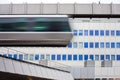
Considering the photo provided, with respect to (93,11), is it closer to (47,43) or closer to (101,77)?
(47,43)

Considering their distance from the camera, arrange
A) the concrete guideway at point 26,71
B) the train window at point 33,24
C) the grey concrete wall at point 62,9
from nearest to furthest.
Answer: the grey concrete wall at point 62,9 < the train window at point 33,24 < the concrete guideway at point 26,71

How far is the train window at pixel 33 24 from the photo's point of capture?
23578 millimetres

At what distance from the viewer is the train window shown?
23.6 metres

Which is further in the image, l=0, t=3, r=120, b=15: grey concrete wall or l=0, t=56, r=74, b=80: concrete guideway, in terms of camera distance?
l=0, t=56, r=74, b=80: concrete guideway

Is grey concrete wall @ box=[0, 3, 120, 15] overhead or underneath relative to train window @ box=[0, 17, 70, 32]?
overhead

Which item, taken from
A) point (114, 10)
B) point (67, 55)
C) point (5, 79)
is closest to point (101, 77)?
point (67, 55)

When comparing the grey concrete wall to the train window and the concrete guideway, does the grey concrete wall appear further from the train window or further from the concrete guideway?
the concrete guideway

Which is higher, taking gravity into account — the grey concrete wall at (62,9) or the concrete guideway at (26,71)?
the grey concrete wall at (62,9)

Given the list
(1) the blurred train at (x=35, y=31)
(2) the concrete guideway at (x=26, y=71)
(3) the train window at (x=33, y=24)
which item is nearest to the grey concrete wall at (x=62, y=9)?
(1) the blurred train at (x=35, y=31)

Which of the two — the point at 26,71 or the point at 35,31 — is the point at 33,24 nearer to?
the point at 35,31

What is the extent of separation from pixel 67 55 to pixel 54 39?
159ft

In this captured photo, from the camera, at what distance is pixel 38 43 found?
74.0 ft

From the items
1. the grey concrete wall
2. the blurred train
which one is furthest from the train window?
the grey concrete wall

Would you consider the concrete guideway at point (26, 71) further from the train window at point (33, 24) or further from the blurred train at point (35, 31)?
the blurred train at point (35, 31)
